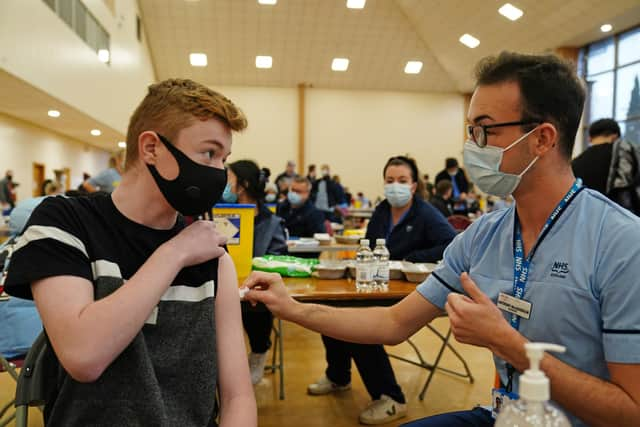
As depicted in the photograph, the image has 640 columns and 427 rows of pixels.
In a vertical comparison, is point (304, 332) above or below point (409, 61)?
below

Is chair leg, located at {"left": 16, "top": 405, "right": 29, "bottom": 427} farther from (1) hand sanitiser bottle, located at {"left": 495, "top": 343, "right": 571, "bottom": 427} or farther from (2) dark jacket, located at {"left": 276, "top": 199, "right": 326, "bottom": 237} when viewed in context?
(2) dark jacket, located at {"left": 276, "top": 199, "right": 326, "bottom": 237}

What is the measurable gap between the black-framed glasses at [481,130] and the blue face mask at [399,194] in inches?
75.6

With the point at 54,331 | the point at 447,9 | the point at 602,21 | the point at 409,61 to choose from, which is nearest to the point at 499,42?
the point at 447,9

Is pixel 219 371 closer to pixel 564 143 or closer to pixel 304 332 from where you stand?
pixel 564 143

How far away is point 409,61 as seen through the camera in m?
14.7

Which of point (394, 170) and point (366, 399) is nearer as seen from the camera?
point (366, 399)

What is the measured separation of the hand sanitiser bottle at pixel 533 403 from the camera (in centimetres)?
60

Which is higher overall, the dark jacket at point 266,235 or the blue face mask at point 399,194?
the blue face mask at point 399,194

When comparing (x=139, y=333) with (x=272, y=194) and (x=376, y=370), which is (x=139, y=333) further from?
(x=272, y=194)

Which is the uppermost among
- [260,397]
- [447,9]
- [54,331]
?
[447,9]

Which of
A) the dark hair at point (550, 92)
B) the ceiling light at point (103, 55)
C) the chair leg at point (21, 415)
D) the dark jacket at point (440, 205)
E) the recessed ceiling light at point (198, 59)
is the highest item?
the recessed ceiling light at point (198, 59)

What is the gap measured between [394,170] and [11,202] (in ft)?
29.1

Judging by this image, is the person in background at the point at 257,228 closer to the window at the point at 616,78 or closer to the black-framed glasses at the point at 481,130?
the black-framed glasses at the point at 481,130

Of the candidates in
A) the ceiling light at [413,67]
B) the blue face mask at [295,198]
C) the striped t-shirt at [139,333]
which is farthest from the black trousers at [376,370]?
the ceiling light at [413,67]
